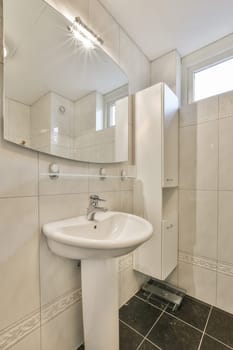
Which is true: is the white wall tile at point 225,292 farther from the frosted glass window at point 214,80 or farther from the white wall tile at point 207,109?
the frosted glass window at point 214,80

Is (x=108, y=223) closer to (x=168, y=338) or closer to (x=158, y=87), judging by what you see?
(x=168, y=338)

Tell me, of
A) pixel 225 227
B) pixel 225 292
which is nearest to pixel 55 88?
pixel 225 227

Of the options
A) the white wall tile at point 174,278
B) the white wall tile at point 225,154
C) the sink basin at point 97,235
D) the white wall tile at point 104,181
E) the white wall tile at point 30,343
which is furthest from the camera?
the white wall tile at point 174,278

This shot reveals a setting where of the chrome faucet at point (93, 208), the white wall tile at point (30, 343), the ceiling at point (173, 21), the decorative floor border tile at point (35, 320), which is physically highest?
the ceiling at point (173, 21)

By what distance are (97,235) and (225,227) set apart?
0.99 metres

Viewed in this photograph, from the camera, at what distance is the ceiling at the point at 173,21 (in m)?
1.16

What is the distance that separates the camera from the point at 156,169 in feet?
4.17

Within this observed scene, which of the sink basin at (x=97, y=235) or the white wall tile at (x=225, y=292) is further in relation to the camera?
the white wall tile at (x=225, y=292)

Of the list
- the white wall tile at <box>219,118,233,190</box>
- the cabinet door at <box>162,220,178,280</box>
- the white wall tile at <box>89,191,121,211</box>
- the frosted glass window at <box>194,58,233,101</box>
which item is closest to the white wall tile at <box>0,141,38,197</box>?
the white wall tile at <box>89,191,121,211</box>

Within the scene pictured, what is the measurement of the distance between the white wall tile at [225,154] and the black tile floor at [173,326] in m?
0.95

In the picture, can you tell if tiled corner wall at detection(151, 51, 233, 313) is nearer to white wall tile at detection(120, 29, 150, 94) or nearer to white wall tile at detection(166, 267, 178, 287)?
white wall tile at detection(166, 267, 178, 287)

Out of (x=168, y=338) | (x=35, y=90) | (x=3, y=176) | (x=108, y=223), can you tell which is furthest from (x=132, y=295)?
(x=35, y=90)

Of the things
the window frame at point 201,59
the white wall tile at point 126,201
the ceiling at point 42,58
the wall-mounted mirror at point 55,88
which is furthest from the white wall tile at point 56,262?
the window frame at point 201,59

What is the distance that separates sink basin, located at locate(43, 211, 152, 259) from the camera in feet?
2.15
